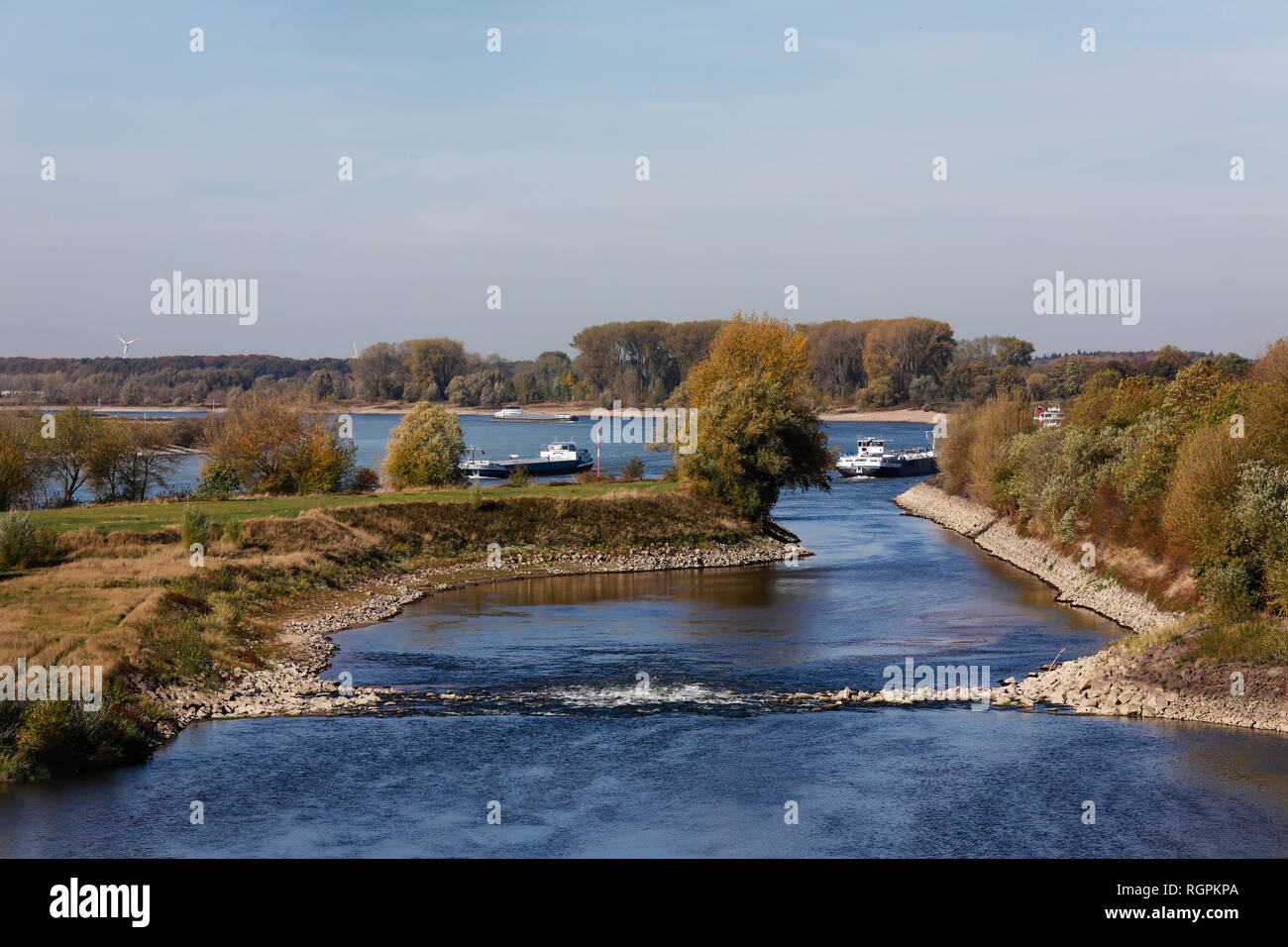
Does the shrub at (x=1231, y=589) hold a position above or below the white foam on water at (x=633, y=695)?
above

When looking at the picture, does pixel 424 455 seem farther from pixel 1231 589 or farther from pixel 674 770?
pixel 674 770

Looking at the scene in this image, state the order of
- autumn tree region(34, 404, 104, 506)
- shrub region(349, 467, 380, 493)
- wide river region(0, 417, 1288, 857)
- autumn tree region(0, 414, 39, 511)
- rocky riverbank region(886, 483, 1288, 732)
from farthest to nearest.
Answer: shrub region(349, 467, 380, 493) < autumn tree region(34, 404, 104, 506) < autumn tree region(0, 414, 39, 511) < rocky riverbank region(886, 483, 1288, 732) < wide river region(0, 417, 1288, 857)

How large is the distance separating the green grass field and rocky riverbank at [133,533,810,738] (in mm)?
7006

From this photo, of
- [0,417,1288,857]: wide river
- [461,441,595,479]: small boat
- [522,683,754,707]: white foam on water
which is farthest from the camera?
[461,441,595,479]: small boat

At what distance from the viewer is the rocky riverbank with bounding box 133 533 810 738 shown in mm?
30641

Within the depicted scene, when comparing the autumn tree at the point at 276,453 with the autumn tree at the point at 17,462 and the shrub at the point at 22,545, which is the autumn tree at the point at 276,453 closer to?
the autumn tree at the point at 17,462

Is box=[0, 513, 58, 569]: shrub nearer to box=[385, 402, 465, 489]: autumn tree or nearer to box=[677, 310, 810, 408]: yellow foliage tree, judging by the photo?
box=[385, 402, 465, 489]: autumn tree

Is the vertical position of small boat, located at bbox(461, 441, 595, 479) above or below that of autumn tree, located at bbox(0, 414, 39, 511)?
below

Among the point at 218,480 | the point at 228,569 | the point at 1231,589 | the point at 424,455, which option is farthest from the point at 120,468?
the point at 1231,589

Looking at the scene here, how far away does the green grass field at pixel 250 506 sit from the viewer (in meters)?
51.8

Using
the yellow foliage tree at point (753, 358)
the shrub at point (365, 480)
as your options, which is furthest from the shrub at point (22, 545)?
the yellow foliage tree at point (753, 358)

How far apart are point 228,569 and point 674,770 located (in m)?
25.5

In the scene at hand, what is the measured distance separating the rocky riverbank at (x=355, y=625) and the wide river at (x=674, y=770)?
1.03 m

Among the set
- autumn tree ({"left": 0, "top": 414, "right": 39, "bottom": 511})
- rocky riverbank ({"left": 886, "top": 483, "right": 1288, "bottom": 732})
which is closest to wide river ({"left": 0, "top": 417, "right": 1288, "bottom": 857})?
rocky riverbank ({"left": 886, "top": 483, "right": 1288, "bottom": 732})
